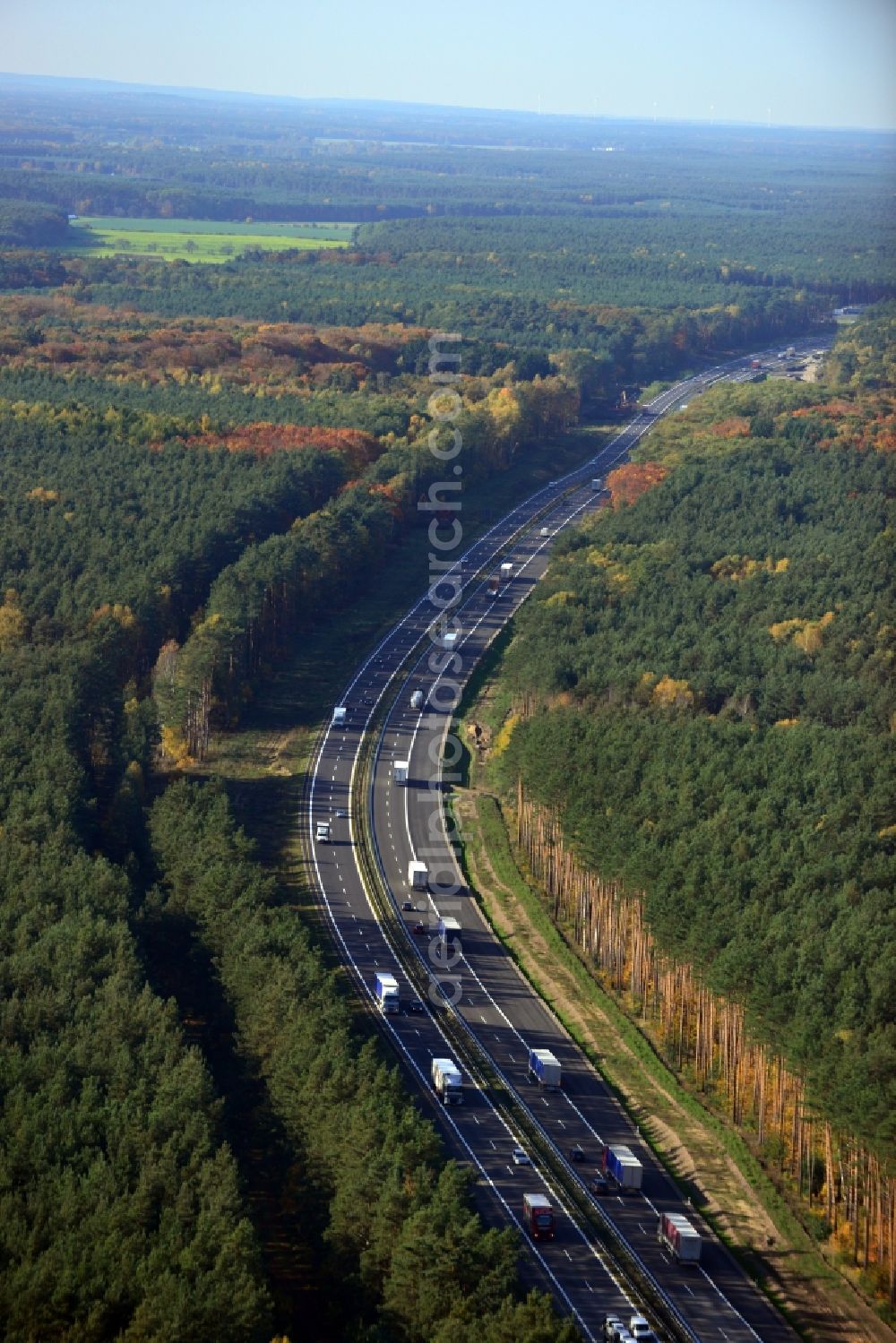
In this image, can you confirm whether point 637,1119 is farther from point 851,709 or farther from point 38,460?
point 38,460

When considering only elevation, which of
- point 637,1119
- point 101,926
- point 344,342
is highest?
point 344,342

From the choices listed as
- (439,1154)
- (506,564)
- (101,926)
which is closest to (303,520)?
(506,564)

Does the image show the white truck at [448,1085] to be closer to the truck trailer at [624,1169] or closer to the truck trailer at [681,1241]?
the truck trailer at [624,1169]

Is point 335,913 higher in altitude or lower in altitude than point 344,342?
lower

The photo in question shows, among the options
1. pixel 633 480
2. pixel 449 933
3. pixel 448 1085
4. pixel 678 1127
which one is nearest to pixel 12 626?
pixel 449 933

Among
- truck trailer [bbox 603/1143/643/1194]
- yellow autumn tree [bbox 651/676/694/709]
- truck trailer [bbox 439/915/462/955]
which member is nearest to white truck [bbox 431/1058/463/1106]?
truck trailer [bbox 603/1143/643/1194]

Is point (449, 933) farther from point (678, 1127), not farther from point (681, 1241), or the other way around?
point (681, 1241)

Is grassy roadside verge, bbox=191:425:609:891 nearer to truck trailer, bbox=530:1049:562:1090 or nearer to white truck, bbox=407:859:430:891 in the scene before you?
white truck, bbox=407:859:430:891

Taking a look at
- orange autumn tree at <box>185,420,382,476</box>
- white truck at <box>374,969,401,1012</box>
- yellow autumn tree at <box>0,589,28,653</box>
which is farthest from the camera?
orange autumn tree at <box>185,420,382,476</box>
